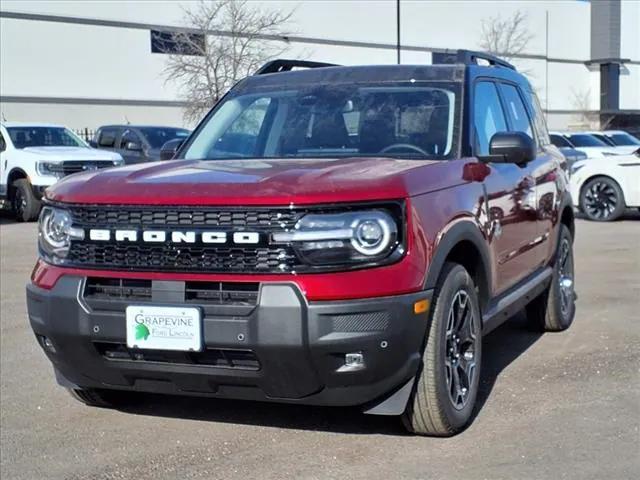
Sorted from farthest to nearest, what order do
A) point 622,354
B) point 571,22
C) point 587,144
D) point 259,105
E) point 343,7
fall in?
point 571,22
point 343,7
point 587,144
point 622,354
point 259,105

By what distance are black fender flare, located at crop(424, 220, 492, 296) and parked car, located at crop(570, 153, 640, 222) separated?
10.9 m

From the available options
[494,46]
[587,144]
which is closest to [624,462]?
[587,144]

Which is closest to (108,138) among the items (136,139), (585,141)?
(136,139)

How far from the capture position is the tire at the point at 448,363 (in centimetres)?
434

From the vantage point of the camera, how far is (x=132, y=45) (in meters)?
37.8

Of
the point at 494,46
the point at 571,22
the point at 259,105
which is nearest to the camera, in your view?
the point at 259,105

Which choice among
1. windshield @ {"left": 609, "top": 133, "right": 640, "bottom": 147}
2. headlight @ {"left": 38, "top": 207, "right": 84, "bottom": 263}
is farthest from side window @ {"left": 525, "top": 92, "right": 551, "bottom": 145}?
windshield @ {"left": 609, "top": 133, "right": 640, "bottom": 147}

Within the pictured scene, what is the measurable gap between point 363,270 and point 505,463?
1.15m

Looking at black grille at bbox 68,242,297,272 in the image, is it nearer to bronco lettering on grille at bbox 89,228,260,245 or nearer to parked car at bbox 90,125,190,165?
bronco lettering on grille at bbox 89,228,260,245

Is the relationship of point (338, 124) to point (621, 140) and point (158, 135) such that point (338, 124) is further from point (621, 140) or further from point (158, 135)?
point (621, 140)

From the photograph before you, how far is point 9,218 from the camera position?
→ 1833 cm

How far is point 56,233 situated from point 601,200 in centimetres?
1294

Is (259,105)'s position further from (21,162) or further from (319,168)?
(21,162)

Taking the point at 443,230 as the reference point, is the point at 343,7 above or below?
above
